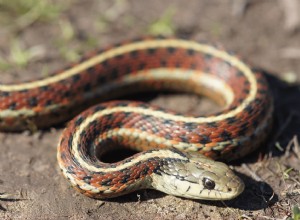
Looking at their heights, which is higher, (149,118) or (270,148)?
(270,148)

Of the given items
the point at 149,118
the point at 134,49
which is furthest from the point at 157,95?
the point at 149,118

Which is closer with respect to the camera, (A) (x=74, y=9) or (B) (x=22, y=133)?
(B) (x=22, y=133)

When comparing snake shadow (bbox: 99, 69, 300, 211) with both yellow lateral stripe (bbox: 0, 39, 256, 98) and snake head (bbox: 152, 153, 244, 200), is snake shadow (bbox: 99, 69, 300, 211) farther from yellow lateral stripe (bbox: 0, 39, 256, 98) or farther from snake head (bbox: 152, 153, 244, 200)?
yellow lateral stripe (bbox: 0, 39, 256, 98)

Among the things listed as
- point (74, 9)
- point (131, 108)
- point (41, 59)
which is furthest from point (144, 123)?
point (74, 9)

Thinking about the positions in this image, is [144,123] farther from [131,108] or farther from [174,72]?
[174,72]

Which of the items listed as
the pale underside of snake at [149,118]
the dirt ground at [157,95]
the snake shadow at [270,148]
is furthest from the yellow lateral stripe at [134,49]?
the snake shadow at [270,148]

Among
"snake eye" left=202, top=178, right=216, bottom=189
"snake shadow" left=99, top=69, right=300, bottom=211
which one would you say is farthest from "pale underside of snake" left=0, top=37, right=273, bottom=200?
"snake shadow" left=99, top=69, right=300, bottom=211

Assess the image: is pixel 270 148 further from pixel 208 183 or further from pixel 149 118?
pixel 149 118
